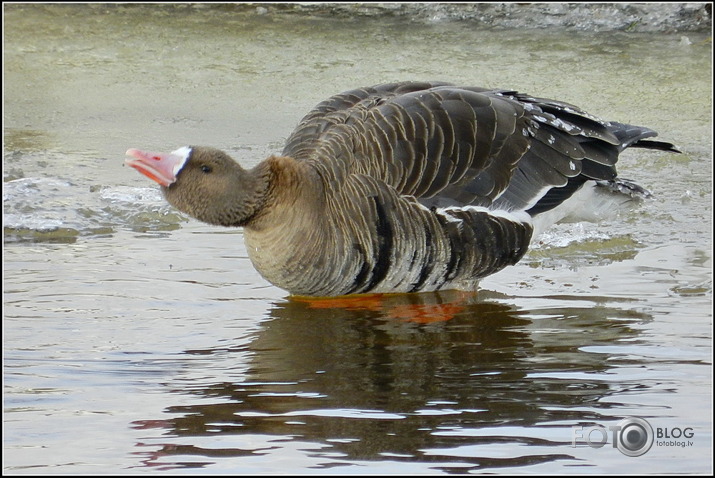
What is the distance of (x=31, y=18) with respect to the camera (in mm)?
11070

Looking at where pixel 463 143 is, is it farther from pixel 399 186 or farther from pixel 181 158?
pixel 181 158

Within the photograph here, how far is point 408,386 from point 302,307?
1409 millimetres

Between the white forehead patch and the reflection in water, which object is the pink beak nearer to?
the white forehead patch

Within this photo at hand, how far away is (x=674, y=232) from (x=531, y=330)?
6.10ft

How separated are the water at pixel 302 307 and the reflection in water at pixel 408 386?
0.01m

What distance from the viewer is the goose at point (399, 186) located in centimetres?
565

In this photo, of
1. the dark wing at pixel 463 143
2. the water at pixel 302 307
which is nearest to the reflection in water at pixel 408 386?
the water at pixel 302 307

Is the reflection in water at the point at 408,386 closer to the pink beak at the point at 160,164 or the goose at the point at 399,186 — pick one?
the goose at the point at 399,186

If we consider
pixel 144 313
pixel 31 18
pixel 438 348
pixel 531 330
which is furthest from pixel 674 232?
pixel 31 18

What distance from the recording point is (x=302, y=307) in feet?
19.6

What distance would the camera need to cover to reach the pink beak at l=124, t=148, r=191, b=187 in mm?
5148

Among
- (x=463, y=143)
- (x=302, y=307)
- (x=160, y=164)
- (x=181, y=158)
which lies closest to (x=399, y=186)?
(x=463, y=143)

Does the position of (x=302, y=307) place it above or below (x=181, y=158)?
below

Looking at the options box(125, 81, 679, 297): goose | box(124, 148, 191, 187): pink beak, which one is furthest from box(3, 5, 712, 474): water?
box(124, 148, 191, 187): pink beak
